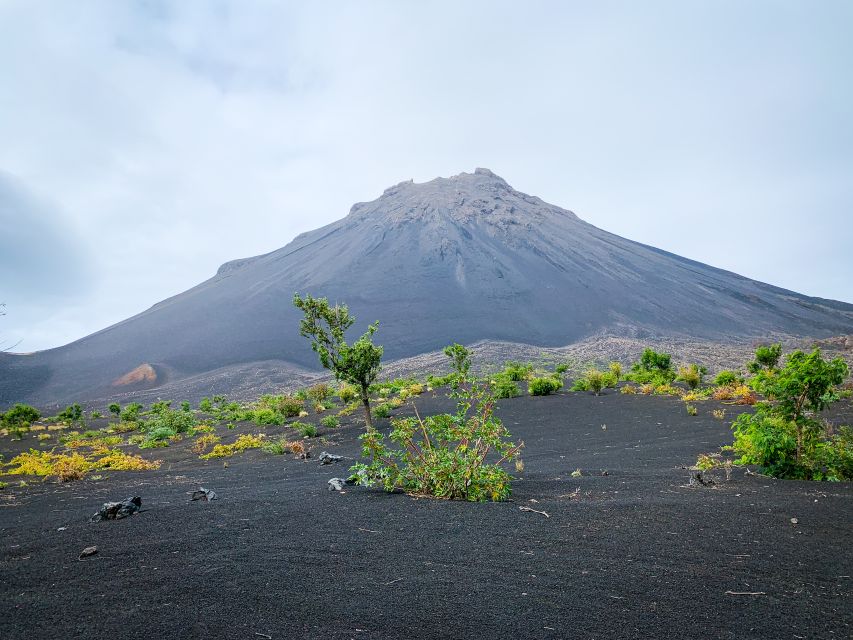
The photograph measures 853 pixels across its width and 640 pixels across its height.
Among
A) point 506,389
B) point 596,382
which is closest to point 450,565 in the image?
point 506,389

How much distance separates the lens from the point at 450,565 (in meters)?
4.27

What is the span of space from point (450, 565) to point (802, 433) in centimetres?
552

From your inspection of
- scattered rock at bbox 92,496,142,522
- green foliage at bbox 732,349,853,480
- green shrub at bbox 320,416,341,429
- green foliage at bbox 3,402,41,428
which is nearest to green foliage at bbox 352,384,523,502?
scattered rock at bbox 92,496,142,522

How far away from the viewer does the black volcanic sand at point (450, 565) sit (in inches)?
129

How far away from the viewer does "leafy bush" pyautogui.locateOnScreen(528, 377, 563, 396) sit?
898 inches

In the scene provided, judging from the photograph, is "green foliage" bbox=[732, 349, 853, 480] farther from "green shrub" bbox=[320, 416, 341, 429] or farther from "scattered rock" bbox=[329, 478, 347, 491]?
"green shrub" bbox=[320, 416, 341, 429]

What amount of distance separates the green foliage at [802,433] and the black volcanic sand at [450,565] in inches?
17.6

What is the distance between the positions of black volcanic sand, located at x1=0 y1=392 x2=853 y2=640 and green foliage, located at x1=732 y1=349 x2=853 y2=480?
0.45 metres

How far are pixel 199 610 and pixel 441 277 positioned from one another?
96.3m

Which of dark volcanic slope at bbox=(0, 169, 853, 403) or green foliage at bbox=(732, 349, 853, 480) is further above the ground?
dark volcanic slope at bbox=(0, 169, 853, 403)

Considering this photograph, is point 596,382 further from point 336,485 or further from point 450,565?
point 450,565

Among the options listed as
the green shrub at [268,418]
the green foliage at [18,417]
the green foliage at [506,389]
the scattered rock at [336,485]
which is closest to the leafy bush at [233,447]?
the green shrub at [268,418]

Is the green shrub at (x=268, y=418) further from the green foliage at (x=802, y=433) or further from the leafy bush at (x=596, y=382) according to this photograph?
the green foliage at (x=802, y=433)

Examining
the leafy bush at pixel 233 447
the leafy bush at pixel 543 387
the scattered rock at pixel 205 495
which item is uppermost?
the scattered rock at pixel 205 495
